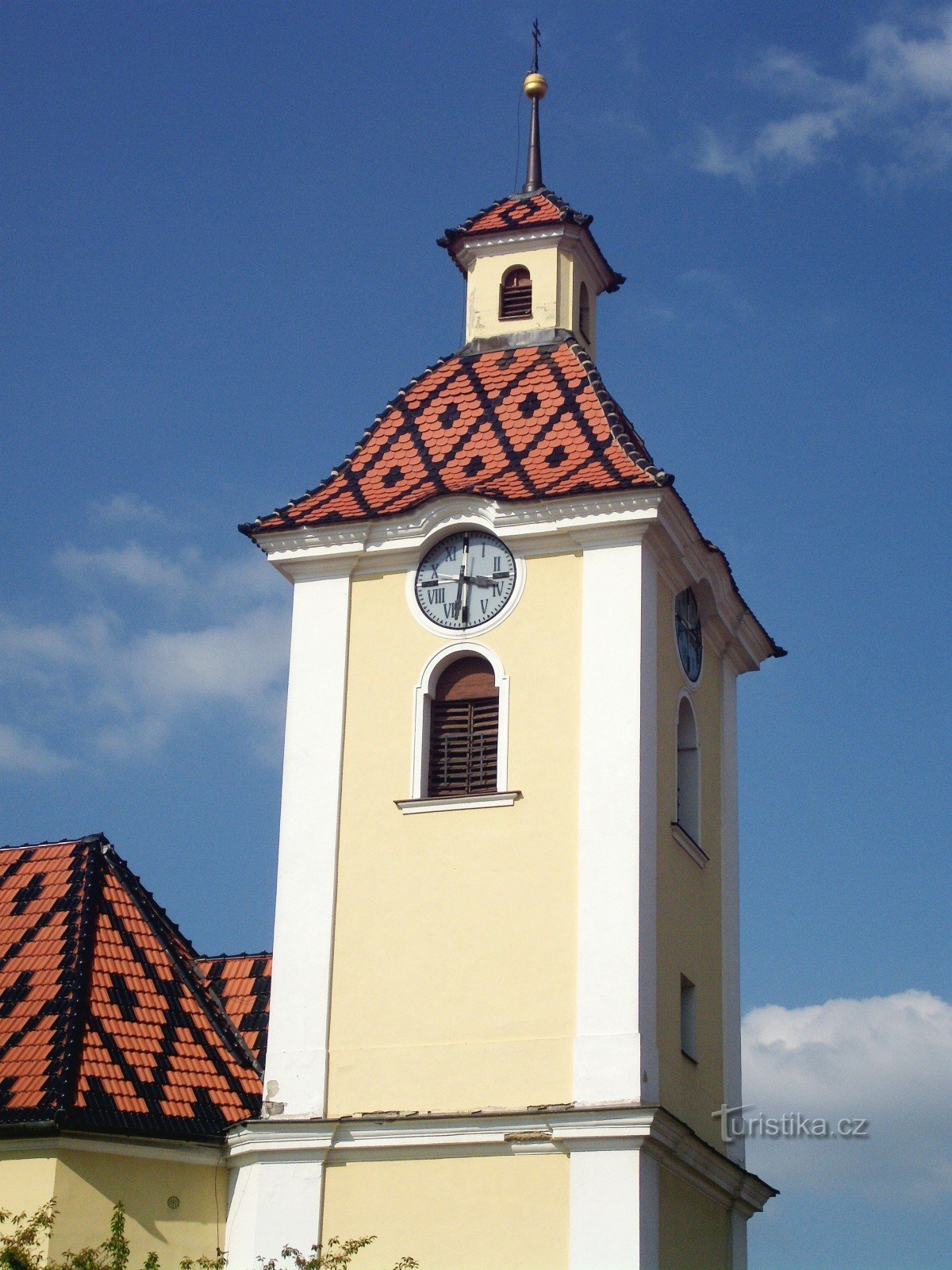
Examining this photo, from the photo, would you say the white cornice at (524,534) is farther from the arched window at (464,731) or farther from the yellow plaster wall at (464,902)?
the arched window at (464,731)

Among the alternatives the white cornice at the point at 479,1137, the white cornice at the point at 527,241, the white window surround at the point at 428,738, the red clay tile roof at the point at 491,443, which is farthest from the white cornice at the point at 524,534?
the white cornice at the point at 479,1137

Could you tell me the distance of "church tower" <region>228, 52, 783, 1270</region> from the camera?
20.4m

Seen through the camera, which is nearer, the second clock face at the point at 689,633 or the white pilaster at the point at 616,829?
the white pilaster at the point at 616,829

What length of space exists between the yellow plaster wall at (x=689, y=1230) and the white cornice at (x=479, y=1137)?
167 millimetres

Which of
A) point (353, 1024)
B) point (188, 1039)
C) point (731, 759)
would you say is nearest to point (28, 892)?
point (188, 1039)

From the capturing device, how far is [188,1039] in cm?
2214

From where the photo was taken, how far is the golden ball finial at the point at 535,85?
94.2 ft

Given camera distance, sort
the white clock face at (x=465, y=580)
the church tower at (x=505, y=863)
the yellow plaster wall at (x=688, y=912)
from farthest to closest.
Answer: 1. the white clock face at (x=465, y=580)
2. the yellow plaster wall at (x=688, y=912)
3. the church tower at (x=505, y=863)

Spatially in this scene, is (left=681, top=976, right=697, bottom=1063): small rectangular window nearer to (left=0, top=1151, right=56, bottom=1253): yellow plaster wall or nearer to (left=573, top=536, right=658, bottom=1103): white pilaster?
(left=573, top=536, right=658, bottom=1103): white pilaster

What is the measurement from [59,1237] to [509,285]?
11.8 m

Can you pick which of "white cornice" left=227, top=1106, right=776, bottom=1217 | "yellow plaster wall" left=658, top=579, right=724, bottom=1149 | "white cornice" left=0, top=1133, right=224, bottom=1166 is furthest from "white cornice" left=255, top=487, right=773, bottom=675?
"white cornice" left=0, top=1133, right=224, bottom=1166

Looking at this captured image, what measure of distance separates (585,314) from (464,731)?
6578mm

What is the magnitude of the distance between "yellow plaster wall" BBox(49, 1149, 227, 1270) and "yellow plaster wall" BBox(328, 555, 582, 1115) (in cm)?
139

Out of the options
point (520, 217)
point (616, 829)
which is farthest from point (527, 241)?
point (616, 829)
